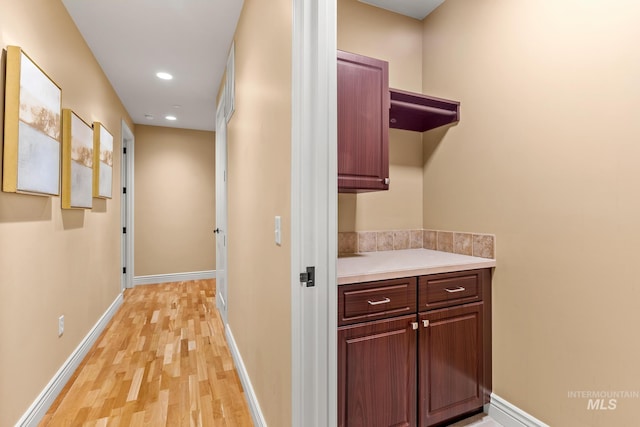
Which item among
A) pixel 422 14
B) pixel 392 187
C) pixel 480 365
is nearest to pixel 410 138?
pixel 392 187

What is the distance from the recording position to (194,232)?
511cm

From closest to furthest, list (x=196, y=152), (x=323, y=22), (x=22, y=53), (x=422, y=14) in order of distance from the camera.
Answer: (x=323, y=22), (x=22, y=53), (x=422, y=14), (x=196, y=152)

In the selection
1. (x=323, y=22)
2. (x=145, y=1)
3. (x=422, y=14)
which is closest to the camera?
(x=323, y=22)

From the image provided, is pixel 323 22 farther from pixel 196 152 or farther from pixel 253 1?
pixel 196 152

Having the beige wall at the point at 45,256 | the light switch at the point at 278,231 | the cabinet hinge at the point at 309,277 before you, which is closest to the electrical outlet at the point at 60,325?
the beige wall at the point at 45,256

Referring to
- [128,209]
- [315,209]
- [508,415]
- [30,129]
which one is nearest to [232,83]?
[30,129]

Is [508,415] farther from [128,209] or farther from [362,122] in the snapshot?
[128,209]

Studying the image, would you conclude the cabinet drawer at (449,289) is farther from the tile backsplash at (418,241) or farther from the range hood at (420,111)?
the range hood at (420,111)

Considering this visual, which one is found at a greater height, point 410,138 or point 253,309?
point 410,138

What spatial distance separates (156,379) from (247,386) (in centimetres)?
74

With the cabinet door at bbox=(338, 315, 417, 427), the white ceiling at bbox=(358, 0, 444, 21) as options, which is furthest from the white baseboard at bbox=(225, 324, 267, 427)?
the white ceiling at bbox=(358, 0, 444, 21)

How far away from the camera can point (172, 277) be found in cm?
496

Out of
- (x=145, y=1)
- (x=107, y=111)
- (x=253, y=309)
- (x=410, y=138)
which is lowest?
(x=253, y=309)

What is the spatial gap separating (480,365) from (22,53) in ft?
9.38
